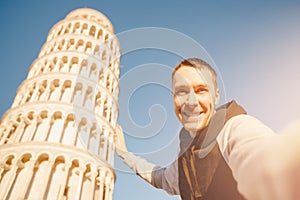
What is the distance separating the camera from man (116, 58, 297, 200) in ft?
3.87

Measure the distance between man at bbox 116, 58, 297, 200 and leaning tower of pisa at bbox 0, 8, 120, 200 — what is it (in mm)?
10771

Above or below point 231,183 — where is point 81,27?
above

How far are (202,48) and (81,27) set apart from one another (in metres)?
21.3

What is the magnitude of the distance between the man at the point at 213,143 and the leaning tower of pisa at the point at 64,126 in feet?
35.3

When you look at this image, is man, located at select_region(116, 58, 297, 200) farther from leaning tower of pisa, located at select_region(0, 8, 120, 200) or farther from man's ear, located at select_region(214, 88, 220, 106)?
leaning tower of pisa, located at select_region(0, 8, 120, 200)

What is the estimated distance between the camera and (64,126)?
14953 mm

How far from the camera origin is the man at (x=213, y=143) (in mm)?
1179

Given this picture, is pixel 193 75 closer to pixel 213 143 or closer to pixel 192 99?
pixel 192 99

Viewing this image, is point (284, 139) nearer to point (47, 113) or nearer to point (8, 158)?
point (8, 158)

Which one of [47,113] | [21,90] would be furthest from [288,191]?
[21,90]

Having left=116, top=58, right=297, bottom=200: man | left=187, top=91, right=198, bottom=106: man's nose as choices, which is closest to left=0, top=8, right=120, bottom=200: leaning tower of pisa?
left=116, top=58, right=297, bottom=200: man

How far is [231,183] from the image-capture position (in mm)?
1506

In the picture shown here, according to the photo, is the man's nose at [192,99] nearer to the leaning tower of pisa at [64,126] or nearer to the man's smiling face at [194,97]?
the man's smiling face at [194,97]

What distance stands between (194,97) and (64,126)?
Result: 46.4ft
